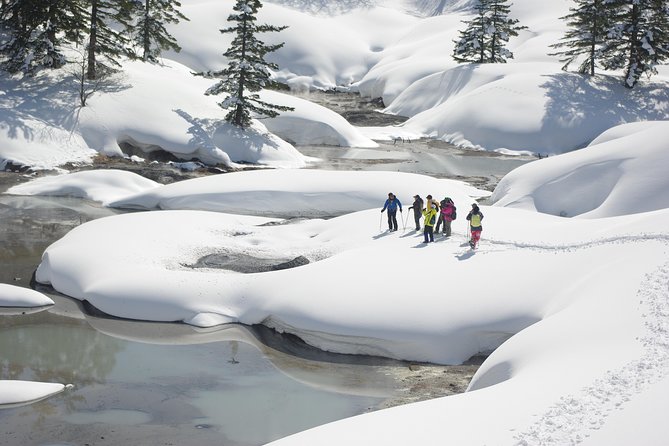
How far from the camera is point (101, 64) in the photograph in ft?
141

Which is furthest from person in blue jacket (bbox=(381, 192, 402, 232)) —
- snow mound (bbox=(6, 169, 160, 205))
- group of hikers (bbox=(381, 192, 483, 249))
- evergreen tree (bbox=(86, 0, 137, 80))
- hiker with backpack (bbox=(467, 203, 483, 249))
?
evergreen tree (bbox=(86, 0, 137, 80))

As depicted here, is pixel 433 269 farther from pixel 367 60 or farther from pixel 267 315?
pixel 367 60

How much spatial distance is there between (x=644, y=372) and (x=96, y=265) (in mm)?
14952

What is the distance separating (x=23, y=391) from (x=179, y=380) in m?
2.93

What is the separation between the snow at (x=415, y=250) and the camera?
10961 mm

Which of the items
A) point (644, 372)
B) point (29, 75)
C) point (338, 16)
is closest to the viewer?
point (644, 372)

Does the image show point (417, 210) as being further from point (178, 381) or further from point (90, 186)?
point (90, 186)

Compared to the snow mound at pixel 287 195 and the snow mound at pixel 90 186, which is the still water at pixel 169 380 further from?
the snow mound at pixel 90 186

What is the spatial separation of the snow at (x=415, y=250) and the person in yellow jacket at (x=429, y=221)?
0.47 metres

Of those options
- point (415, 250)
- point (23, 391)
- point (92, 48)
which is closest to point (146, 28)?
point (92, 48)

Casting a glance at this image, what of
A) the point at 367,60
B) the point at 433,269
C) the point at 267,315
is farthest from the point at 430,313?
the point at 367,60

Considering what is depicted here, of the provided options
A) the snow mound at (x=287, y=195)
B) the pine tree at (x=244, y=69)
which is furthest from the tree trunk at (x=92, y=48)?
the snow mound at (x=287, y=195)

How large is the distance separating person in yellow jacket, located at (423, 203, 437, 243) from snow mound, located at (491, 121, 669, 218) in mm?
8960

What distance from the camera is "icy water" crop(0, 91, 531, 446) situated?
12977 millimetres
